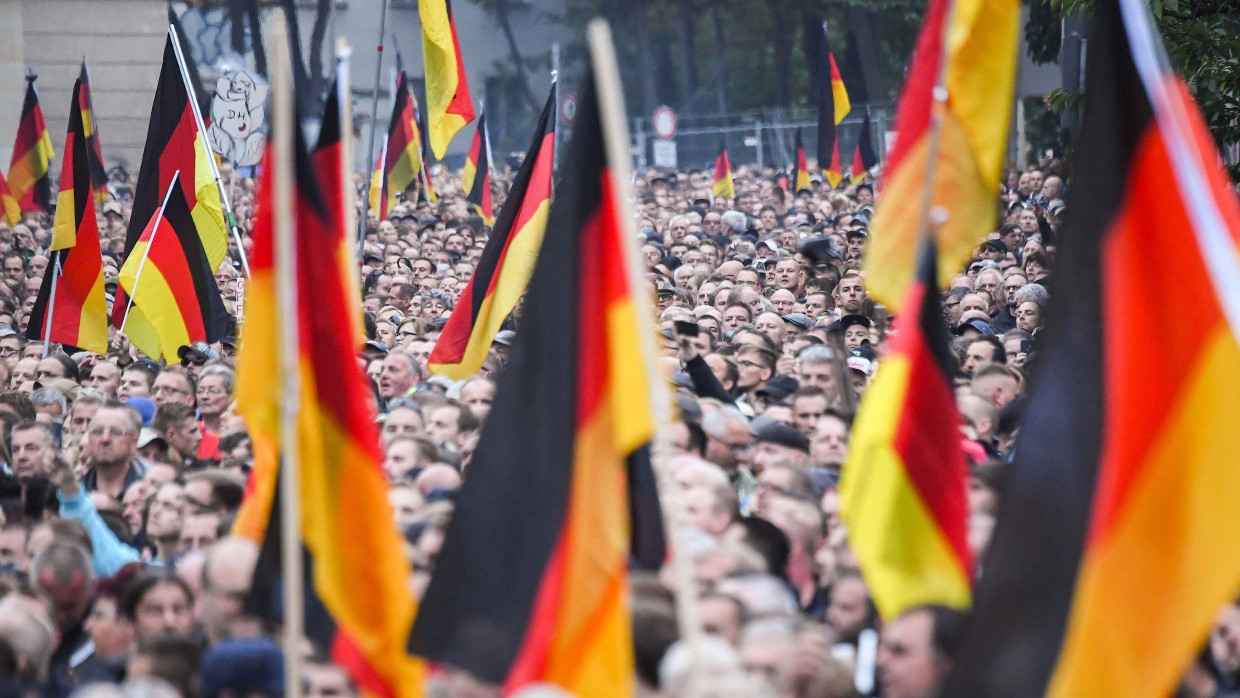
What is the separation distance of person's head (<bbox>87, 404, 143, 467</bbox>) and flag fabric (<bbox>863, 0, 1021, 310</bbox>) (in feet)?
11.4

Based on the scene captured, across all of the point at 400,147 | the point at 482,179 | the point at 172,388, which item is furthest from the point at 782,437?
the point at 482,179

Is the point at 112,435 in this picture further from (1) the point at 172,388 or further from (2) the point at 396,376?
(2) the point at 396,376

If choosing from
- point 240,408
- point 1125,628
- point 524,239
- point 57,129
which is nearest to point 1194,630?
point 1125,628

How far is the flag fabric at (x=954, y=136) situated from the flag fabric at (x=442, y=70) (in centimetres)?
705

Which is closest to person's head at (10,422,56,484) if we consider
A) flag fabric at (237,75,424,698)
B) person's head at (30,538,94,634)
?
person's head at (30,538,94,634)

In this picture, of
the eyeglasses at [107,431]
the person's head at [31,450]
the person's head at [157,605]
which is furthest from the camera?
the eyeglasses at [107,431]

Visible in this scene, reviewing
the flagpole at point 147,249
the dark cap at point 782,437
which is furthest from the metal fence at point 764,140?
the dark cap at point 782,437

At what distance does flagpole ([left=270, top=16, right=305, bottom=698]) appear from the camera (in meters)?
4.05

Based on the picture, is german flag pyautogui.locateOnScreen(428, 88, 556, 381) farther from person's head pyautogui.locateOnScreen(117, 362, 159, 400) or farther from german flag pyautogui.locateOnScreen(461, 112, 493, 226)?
german flag pyautogui.locateOnScreen(461, 112, 493, 226)

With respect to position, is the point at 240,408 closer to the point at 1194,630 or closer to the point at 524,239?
the point at 1194,630

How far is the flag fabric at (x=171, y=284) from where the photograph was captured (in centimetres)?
1058

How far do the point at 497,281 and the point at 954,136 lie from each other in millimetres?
4207

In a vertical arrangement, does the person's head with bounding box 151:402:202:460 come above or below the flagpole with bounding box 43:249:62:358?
below

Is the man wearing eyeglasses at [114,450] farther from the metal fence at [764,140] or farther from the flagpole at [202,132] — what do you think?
the metal fence at [764,140]
